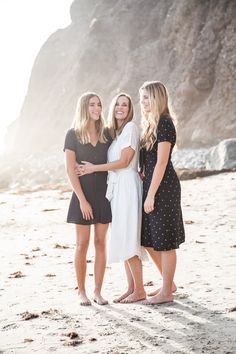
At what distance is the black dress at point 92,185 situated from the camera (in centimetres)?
538

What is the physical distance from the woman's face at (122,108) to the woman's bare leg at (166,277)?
152 centimetres

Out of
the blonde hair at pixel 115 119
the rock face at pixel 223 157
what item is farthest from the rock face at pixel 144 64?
the blonde hair at pixel 115 119

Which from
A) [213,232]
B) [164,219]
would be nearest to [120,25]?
[213,232]

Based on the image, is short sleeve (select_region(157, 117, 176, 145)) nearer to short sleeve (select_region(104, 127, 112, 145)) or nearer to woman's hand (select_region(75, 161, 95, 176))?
short sleeve (select_region(104, 127, 112, 145))

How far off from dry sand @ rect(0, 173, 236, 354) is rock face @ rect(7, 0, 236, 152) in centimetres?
2608

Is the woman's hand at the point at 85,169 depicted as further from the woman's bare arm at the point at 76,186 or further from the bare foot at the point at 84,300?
the bare foot at the point at 84,300

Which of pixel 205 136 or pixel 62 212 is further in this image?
pixel 205 136

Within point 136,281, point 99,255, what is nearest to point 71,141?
point 99,255

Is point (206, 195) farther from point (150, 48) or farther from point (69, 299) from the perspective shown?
point (150, 48)

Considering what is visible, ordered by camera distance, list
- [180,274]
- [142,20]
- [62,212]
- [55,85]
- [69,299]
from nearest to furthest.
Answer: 1. [69,299]
2. [180,274]
3. [62,212]
4. [142,20]
5. [55,85]

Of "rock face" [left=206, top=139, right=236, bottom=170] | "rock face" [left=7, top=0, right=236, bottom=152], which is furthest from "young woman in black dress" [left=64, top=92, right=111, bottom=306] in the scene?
"rock face" [left=7, top=0, right=236, bottom=152]

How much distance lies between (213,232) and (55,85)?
236ft

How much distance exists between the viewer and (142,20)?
5675cm

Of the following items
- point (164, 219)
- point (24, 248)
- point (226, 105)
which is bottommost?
point (24, 248)
